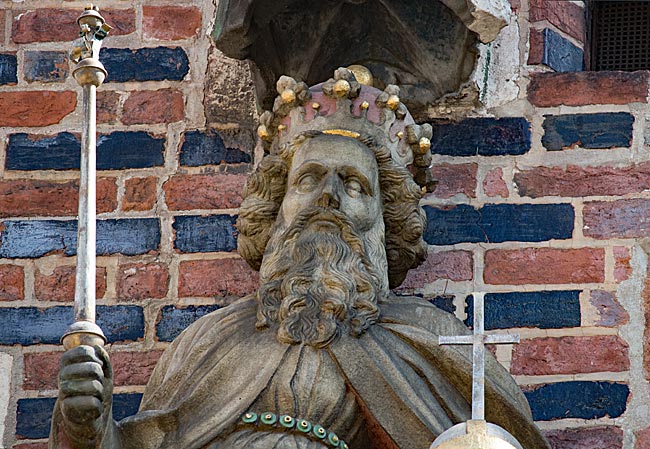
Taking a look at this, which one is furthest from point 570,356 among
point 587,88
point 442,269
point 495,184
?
point 587,88

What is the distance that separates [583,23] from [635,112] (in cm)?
35

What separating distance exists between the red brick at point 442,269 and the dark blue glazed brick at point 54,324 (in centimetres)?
57

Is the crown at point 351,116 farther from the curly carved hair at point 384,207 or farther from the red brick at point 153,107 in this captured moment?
the red brick at point 153,107

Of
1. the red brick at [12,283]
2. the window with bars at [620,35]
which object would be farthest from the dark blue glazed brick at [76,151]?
the window with bars at [620,35]

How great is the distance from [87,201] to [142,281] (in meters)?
1.19

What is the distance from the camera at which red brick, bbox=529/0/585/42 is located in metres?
5.94

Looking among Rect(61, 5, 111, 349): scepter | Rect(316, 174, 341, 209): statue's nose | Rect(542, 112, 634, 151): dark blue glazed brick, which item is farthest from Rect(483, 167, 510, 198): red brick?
Rect(61, 5, 111, 349): scepter

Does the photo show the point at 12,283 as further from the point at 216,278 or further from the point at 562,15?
the point at 562,15

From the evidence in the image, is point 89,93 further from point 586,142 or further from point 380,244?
point 586,142

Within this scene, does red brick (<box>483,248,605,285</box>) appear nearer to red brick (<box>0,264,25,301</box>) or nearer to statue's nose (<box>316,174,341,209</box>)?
statue's nose (<box>316,174,341,209</box>)

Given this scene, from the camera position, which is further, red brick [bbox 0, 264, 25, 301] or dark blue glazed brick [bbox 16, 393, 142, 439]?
red brick [bbox 0, 264, 25, 301]

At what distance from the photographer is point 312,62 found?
5.76m

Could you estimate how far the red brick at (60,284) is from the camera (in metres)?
5.67

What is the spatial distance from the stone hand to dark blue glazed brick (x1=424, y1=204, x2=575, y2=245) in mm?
1311
